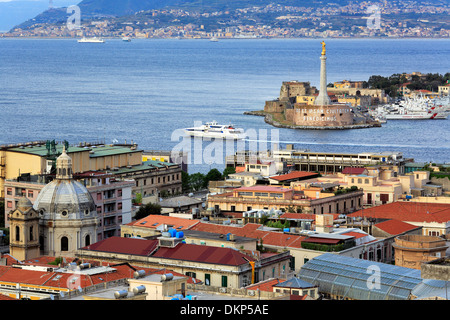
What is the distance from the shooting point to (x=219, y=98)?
128m

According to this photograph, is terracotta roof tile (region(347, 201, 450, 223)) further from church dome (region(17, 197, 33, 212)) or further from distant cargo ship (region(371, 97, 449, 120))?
distant cargo ship (region(371, 97, 449, 120))

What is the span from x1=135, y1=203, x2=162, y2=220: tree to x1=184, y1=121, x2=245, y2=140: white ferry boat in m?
51.8

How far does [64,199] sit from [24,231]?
1.44 meters

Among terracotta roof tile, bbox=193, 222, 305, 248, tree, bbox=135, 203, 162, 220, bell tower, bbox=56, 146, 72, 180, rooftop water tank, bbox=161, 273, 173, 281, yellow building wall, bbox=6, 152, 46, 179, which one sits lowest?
tree, bbox=135, 203, 162, 220

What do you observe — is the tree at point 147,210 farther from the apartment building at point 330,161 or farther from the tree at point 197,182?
the apartment building at point 330,161

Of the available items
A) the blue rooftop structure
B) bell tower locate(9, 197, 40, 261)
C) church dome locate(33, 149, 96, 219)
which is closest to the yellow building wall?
church dome locate(33, 149, 96, 219)

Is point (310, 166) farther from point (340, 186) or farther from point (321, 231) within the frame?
point (321, 231)

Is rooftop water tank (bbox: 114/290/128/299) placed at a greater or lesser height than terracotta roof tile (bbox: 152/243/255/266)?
greater

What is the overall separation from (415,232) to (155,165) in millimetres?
18152

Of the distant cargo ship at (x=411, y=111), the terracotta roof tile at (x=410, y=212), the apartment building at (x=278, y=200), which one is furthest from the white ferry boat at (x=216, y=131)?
the terracotta roof tile at (x=410, y=212)

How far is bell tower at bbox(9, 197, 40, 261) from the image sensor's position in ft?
96.6

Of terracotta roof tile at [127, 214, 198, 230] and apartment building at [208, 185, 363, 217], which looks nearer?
terracotta roof tile at [127, 214, 198, 230]

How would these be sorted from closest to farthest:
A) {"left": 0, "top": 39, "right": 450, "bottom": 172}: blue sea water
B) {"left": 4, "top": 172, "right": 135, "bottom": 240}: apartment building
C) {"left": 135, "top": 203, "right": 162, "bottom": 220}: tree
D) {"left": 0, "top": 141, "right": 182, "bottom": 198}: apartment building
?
{"left": 4, "top": 172, "right": 135, "bottom": 240}: apartment building → {"left": 135, "top": 203, "right": 162, "bottom": 220}: tree → {"left": 0, "top": 141, "right": 182, "bottom": 198}: apartment building → {"left": 0, "top": 39, "right": 450, "bottom": 172}: blue sea water

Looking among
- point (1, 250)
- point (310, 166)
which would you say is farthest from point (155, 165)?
point (1, 250)
